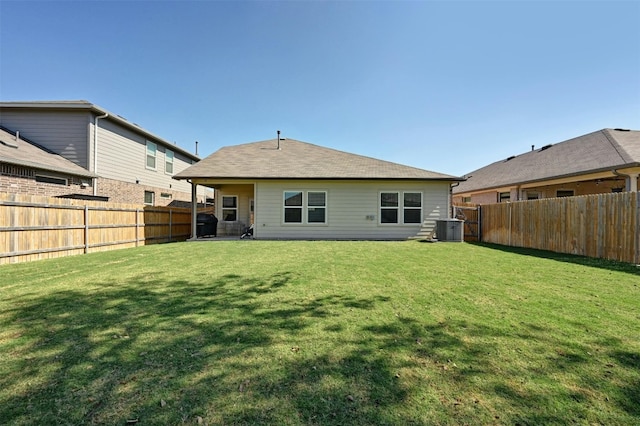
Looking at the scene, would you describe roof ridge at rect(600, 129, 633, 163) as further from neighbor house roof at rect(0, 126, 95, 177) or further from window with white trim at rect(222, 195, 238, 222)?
neighbor house roof at rect(0, 126, 95, 177)

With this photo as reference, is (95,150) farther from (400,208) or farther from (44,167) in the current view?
(400,208)

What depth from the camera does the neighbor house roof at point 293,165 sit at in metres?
12.7

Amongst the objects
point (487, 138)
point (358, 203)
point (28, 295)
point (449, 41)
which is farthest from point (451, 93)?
point (28, 295)

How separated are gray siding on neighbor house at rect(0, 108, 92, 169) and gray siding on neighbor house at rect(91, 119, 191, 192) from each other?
22.1 inches

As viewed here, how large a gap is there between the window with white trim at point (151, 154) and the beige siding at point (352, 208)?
7943 mm

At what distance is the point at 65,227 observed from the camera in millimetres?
8086

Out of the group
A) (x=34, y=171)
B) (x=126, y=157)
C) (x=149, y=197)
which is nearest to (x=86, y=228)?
(x=34, y=171)

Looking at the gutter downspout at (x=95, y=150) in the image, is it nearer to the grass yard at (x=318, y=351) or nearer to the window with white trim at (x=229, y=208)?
the window with white trim at (x=229, y=208)

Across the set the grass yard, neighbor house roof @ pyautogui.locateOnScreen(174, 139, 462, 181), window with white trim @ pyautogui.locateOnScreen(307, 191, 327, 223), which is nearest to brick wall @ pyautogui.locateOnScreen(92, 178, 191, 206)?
neighbor house roof @ pyautogui.locateOnScreen(174, 139, 462, 181)

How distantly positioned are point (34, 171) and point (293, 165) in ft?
33.3

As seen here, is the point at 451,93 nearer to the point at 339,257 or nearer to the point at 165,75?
the point at 339,257

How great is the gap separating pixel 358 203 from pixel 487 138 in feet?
33.9

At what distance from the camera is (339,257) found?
7.80 meters

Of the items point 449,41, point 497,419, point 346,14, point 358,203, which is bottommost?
point 497,419
